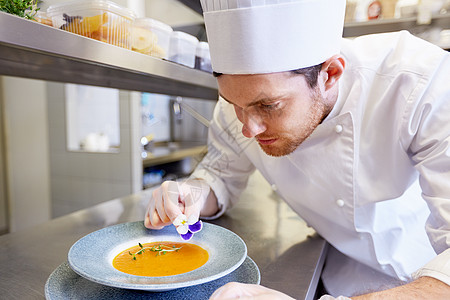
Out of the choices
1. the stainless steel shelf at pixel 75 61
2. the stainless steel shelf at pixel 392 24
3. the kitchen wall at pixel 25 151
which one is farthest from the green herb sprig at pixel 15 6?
the kitchen wall at pixel 25 151

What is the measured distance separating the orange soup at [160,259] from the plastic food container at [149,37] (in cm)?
55

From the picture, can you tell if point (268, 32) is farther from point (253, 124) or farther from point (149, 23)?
point (149, 23)

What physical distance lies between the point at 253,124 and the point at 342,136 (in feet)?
0.99

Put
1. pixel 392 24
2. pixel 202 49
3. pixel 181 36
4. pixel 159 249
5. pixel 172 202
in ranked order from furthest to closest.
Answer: pixel 392 24 → pixel 202 49 → pixel 181 36 → pixel 172 202 → pixel 159 249

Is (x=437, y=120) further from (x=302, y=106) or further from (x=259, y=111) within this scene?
(x=259, y=111)

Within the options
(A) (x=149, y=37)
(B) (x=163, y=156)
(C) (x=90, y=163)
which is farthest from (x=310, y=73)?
(C) (x=90, y=163)

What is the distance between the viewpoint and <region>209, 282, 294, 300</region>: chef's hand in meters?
0.54

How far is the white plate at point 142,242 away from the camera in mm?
588

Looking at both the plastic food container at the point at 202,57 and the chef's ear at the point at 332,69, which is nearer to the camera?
the chef's ear at the point at 332,69

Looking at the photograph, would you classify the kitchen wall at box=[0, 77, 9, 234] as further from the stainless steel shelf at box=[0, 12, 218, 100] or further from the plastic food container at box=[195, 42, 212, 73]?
the plastic food container at box=[195, 42, 212, 73]

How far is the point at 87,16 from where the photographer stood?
81 cm

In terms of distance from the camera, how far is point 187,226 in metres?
0.82

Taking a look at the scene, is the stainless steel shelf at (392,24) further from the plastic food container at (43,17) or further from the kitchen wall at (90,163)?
the plastic food container at (43,17)

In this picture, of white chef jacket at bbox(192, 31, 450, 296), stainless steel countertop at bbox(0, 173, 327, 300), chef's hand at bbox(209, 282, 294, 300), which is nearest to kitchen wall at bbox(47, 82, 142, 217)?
stainless steel countertop at bbox(0, 173, 327, 300)
